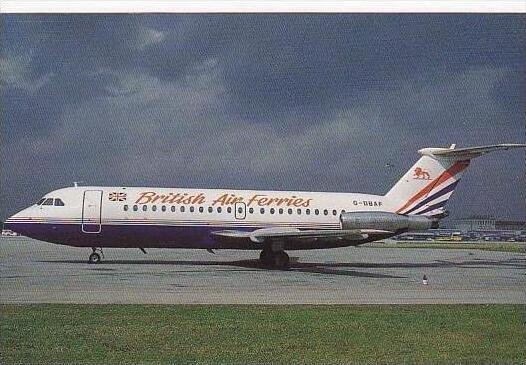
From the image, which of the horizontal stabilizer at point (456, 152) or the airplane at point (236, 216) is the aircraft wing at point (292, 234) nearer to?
the airplane at point (236, 216)

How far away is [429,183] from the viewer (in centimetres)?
2570

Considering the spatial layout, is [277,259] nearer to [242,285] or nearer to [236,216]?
[236,216]

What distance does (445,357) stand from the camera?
8617 millimetres

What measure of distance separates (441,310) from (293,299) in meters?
3.34

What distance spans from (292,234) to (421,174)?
6737 millimetres

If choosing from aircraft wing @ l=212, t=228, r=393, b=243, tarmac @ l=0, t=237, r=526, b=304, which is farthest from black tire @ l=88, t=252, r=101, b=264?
aircraft wing @ l=212, t=228, r=393, b=243

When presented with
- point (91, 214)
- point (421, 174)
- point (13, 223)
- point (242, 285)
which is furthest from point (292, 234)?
point (13, 223)

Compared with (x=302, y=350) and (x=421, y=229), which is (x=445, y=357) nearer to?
(x=302, y=350)

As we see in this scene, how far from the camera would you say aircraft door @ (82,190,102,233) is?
75.5 ft

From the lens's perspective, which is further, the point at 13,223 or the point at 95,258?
the point at 95,258

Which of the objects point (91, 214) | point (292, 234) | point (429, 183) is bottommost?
point (292, 234)

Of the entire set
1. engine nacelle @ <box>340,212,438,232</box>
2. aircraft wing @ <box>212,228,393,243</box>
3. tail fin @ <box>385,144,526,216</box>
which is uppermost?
tail fin @ <box>385,144,526,216</box>

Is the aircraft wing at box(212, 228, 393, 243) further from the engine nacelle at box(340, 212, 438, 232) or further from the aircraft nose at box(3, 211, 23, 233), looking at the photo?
the aircraft nose at box(3, 211, 23, 233)
